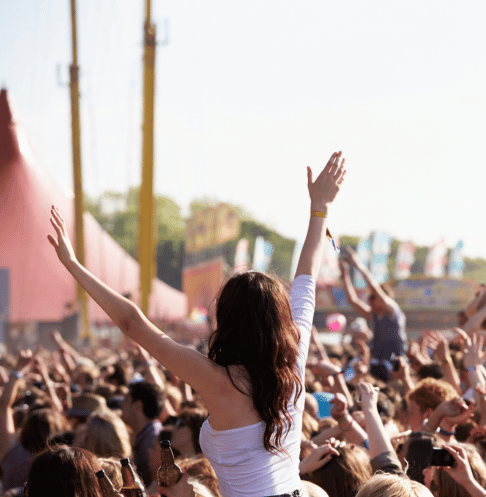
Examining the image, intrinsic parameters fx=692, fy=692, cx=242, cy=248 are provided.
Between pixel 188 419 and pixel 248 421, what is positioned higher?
pixel 248 421

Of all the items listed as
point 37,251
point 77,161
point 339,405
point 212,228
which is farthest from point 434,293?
point 339,405

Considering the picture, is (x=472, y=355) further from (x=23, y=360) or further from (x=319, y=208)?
(x=23, y=360)

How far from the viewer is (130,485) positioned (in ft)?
5.58

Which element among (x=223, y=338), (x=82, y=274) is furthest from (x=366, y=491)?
(x=82, y=274)

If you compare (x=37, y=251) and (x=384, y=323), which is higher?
(x=384, y=323)

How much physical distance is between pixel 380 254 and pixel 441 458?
28.9m

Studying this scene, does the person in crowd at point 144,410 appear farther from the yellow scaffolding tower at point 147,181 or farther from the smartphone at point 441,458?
the yellow scaffolding tower at point 147,181

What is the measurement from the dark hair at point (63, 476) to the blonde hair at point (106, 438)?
162 centimetres

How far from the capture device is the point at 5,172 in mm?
28422

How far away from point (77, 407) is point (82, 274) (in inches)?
125

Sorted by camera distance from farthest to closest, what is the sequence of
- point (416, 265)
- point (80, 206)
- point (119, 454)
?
point (416, 265) < point (80, 206) < point (119, 454)

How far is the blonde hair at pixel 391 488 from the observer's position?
6.35ft

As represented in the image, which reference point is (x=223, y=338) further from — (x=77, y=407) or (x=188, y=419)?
(x=77, y=407)

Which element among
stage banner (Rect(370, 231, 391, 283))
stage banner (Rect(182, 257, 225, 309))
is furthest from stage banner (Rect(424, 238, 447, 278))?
stage banner (Rect(182, 257, 225, 309))
